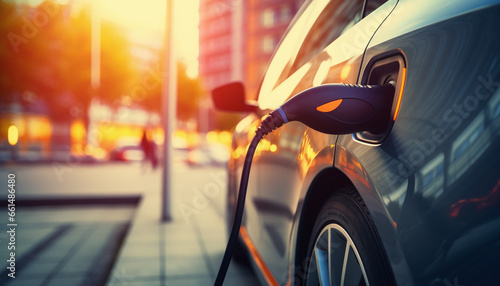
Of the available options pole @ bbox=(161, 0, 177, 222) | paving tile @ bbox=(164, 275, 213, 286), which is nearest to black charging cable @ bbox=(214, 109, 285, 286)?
paving tile @ bbox=(164, 275, 213, 286)

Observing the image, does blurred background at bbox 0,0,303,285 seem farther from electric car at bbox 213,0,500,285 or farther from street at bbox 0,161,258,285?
electric car at bbox 213,0,500,285

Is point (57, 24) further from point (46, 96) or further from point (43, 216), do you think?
point (43, 216)

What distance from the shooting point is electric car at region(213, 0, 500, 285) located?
2.60 ft

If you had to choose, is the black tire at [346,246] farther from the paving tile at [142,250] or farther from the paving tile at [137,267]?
the paving tile at [142,250]

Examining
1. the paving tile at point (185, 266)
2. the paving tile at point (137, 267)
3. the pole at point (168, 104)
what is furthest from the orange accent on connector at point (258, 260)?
the pole at point (168, 104)

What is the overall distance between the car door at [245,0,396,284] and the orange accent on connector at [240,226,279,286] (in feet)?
0.09

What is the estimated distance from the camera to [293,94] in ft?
5.86

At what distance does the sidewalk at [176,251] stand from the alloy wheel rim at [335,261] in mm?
1787

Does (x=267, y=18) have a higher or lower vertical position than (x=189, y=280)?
higher

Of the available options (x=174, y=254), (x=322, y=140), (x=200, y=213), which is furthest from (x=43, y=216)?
(x=322, y=140)

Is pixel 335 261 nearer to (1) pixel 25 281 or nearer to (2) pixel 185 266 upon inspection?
(2) pixel 185 266

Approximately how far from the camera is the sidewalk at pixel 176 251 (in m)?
3.20

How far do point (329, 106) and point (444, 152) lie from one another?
0.35 meters

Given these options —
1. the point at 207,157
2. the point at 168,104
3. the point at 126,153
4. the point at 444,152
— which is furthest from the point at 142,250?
the point at 126,153
